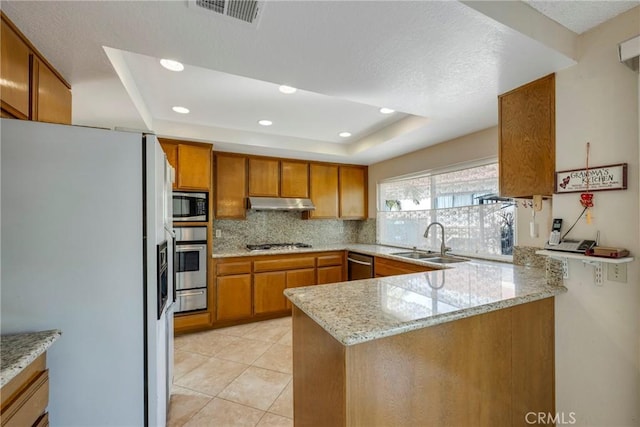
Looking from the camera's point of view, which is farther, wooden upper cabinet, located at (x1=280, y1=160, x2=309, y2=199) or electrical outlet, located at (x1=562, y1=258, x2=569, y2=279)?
wooden upper cabinet, located at (x1=280, y1=160, x2=309, y2=199)

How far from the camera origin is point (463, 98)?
2.01 metres

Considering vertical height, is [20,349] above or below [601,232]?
below

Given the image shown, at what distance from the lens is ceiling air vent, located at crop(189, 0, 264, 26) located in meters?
1.11

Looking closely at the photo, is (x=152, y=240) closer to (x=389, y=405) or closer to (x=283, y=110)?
(x=389, y=405)

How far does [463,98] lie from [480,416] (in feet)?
6.40

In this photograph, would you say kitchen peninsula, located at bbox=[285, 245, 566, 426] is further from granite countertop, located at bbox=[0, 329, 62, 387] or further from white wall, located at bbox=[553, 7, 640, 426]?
granite countertop, located at bbox=[0, 329, 62, 387]

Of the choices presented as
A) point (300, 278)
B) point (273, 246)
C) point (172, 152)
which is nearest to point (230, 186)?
point (172, 152)

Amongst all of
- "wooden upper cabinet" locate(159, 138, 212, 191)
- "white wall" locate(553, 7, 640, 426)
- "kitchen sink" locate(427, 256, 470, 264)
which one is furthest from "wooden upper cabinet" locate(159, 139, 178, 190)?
"white wall" locate(553, 7, 640, 426)

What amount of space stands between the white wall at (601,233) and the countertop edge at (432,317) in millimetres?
178

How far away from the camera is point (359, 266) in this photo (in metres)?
3.76

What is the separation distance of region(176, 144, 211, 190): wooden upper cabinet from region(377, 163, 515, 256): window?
8.27 feet

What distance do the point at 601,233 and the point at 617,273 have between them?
0.66 ft

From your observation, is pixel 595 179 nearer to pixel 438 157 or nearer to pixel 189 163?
pixel 438 157

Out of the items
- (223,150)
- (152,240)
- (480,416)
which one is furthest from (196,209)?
(480,416)
